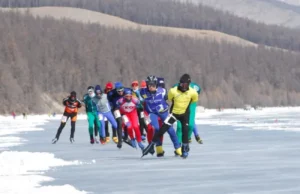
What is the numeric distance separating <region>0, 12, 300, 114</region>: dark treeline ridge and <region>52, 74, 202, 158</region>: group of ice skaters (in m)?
66.6

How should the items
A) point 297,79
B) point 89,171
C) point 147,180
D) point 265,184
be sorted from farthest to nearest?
1. point 297,79
2. point 89,171
3. point 147,180
4. point 265,184

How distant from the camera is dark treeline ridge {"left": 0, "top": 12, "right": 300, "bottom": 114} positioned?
99.0 m

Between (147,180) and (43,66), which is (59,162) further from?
(43,66)

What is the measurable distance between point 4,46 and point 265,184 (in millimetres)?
96295

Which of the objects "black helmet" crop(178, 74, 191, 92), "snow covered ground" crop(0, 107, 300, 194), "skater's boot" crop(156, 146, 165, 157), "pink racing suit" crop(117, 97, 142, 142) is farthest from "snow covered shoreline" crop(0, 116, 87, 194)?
"pink racing suit" crop(117, 97, 142, 142)

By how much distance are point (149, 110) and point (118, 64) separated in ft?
357

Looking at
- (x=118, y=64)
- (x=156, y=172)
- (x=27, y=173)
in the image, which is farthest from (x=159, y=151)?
(x=118, y=64)

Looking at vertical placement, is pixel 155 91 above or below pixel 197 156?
above

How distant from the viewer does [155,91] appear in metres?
14.9

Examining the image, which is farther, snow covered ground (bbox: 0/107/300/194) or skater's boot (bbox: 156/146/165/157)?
skater's boot (bbox: 156/146/165/157)

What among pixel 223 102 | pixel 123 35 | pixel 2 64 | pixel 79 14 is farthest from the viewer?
pixel 79 14

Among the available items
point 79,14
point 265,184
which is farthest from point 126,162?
point 79,14

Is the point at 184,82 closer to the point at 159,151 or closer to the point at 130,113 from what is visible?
the point at 159,151

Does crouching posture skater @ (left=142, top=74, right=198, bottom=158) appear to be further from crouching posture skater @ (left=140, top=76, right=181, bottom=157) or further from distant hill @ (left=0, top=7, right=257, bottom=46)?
distant hill @ (left=0, top=7, right=257, bottom=46)
